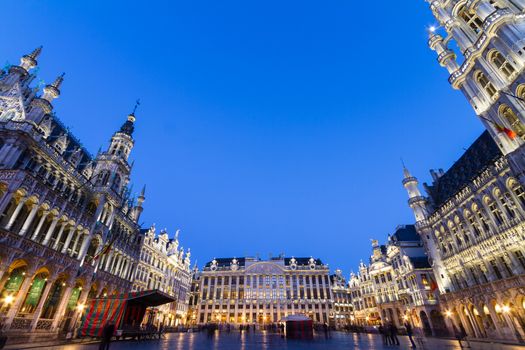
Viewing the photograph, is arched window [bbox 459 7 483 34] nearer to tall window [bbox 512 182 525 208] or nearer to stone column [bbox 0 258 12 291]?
tall window [bbox 512 182 525 208]

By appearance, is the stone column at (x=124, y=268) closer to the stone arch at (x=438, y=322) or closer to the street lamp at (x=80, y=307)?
the street lamp at (x=80, y=307)

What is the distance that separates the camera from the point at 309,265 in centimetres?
8662

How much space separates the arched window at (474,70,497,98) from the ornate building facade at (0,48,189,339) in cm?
4864

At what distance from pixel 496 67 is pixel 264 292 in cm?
7792

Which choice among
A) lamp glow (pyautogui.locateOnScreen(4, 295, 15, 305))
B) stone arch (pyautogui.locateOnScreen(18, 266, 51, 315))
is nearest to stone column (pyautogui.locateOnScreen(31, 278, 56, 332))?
stone arch (pyautogui.locateOnScreen(18, 266, 51, 315))

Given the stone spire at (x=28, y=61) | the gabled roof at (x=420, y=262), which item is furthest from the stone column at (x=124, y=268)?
the gabled roof at (x=420, y=262)

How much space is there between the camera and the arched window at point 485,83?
1165 inches

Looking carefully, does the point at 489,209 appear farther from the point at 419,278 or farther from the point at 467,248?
the point at 419,278

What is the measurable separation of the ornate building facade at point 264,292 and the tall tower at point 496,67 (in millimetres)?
68112

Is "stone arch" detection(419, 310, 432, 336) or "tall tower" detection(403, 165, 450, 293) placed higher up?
"tall tower" detection(403, 165, 450, 293)

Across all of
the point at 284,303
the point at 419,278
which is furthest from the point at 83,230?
the point at 284,303

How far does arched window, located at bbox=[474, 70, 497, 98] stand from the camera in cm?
2959

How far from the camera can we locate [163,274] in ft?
203

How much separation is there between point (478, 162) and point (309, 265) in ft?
199
